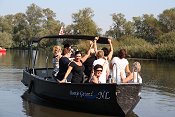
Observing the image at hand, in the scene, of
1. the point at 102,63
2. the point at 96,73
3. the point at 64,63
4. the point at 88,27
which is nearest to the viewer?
the point at 96,73

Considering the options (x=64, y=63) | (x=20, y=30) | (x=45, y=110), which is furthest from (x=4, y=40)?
(x=64, y=63)

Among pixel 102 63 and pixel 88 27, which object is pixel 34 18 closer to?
pixel 88 27

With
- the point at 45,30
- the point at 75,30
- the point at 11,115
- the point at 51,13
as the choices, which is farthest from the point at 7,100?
the point at 51,13

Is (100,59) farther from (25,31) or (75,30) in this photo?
(25,31)

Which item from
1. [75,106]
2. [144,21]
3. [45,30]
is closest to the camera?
[75,106]

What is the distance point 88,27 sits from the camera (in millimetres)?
95188

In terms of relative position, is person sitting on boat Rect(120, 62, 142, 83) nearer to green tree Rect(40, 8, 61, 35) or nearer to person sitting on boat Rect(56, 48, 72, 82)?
person sitting on boat Rect(56, 48, 72, 82)

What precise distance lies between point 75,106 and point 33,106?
179cm

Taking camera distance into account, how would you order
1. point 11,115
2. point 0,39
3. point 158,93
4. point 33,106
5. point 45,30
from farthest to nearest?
point 45,30 < point 0,39 < point 158,93 < point 33,106 < point 11,115

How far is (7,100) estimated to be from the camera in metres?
14.1

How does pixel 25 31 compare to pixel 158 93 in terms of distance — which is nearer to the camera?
pixel 158 93

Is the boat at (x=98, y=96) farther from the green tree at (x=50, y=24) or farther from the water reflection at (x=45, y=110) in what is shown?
the green tree at (x=50, y=24)

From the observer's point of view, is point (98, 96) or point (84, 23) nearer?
point (98, 96)

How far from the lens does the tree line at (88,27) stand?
294 ft
